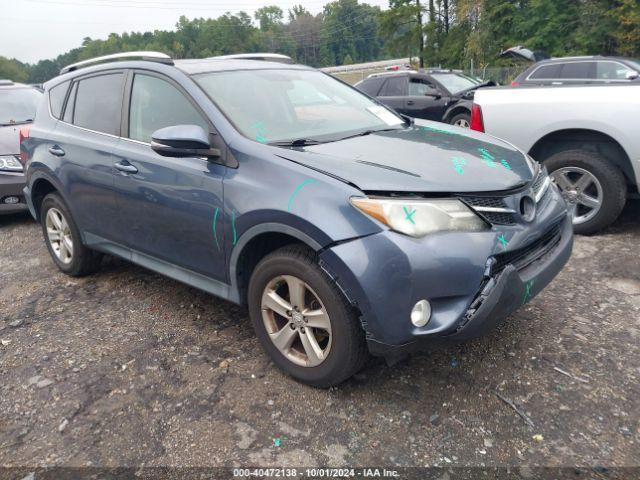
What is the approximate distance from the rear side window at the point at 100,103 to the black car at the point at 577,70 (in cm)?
637

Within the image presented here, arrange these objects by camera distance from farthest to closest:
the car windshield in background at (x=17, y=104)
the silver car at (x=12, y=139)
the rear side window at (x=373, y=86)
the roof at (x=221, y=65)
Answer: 1. the rear side window at (x=373, y=86)
2. the car windshield in background at (x=17, y=104)
3. the silver car at (x=12, y=139)
4. the roof at (x=221, y=65)

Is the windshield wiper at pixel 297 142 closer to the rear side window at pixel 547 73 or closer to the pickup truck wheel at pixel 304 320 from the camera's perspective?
the pickup truck wheel at pixel 304 320

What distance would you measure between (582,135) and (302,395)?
139 inches

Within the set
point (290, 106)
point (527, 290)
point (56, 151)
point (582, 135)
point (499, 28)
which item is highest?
point (499, 28)

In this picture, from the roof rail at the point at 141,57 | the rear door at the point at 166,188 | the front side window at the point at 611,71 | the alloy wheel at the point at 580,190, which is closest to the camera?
the rear door at the point at 166,188

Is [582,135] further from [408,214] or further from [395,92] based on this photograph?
[395,92]

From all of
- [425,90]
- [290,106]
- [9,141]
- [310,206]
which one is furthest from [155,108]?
[425,90]

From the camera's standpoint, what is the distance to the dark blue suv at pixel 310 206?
2330 millimetres

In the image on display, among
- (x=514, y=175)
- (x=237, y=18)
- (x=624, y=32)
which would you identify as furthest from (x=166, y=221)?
(x=237, y=18)

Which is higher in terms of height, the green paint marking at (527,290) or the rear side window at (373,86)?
the rear side window at (373,86)

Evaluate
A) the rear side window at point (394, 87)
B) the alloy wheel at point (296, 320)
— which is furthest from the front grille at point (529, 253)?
the rear side window at point (394, 87)

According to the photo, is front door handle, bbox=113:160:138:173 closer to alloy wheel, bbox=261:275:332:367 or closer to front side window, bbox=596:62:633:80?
alloy wheel, bbox=261:275:332:367

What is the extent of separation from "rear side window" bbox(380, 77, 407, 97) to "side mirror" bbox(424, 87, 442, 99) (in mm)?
586

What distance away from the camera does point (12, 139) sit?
6520 mm
